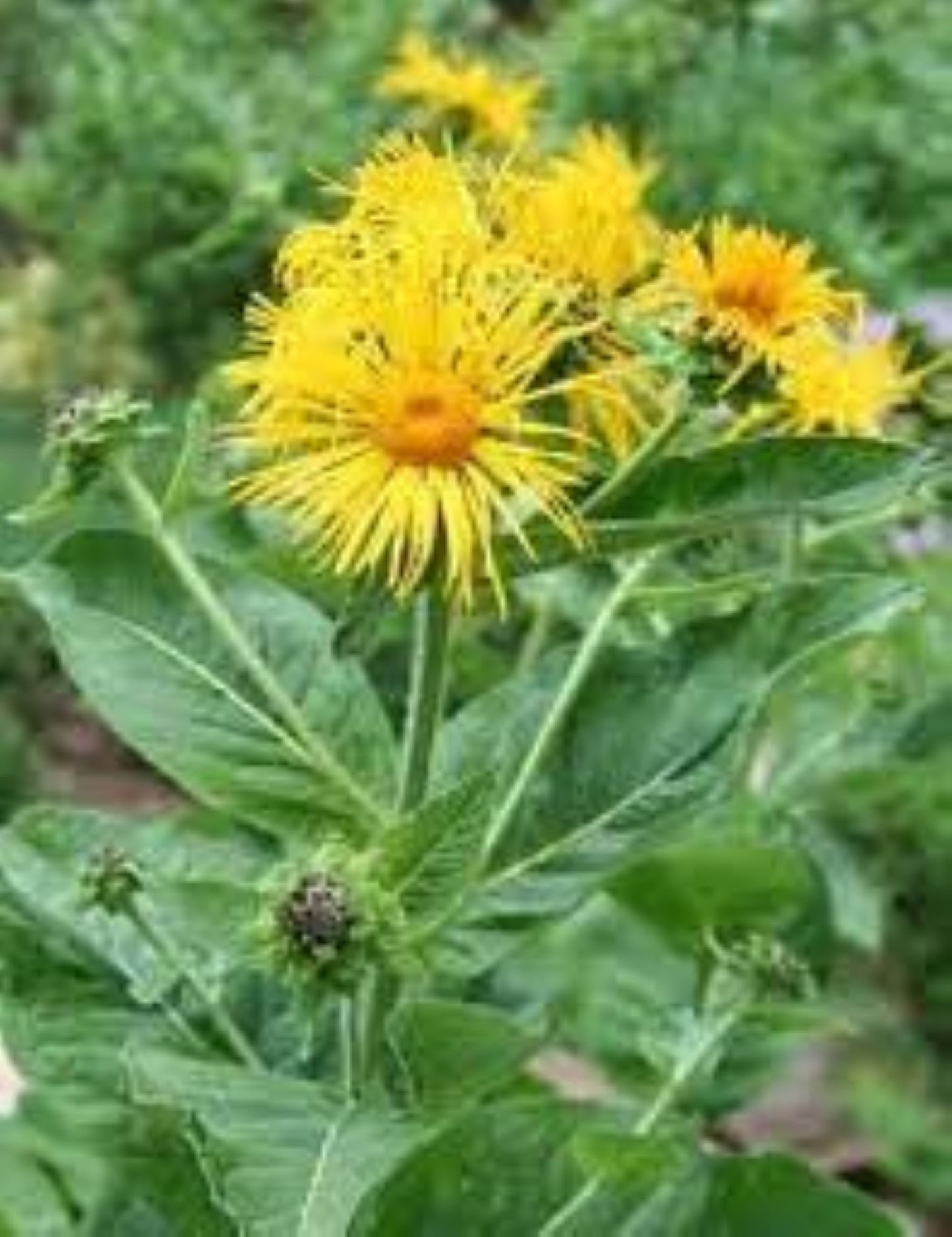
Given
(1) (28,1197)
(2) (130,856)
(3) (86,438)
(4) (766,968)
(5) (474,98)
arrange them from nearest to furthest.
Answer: (3) (86,438), (2) (130,856), (4) (766,968), (1) (28,1197), (5) (474,98)

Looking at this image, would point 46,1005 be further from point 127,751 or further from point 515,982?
point 127,751

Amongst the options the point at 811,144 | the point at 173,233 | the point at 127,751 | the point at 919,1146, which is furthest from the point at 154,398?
the point at 919,1146

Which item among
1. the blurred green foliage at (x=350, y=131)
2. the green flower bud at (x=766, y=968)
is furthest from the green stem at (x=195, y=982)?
the blurred green foliage at (x=350, y=131)

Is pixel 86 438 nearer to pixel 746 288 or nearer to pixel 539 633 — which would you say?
pixel 746 288

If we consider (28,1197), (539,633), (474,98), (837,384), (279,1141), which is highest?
(474,98)

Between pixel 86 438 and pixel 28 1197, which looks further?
A: pixel 28 1197

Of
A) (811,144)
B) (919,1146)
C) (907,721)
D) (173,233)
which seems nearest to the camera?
(907,721)

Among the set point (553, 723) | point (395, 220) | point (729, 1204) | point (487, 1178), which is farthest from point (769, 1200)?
point (395, 220)
